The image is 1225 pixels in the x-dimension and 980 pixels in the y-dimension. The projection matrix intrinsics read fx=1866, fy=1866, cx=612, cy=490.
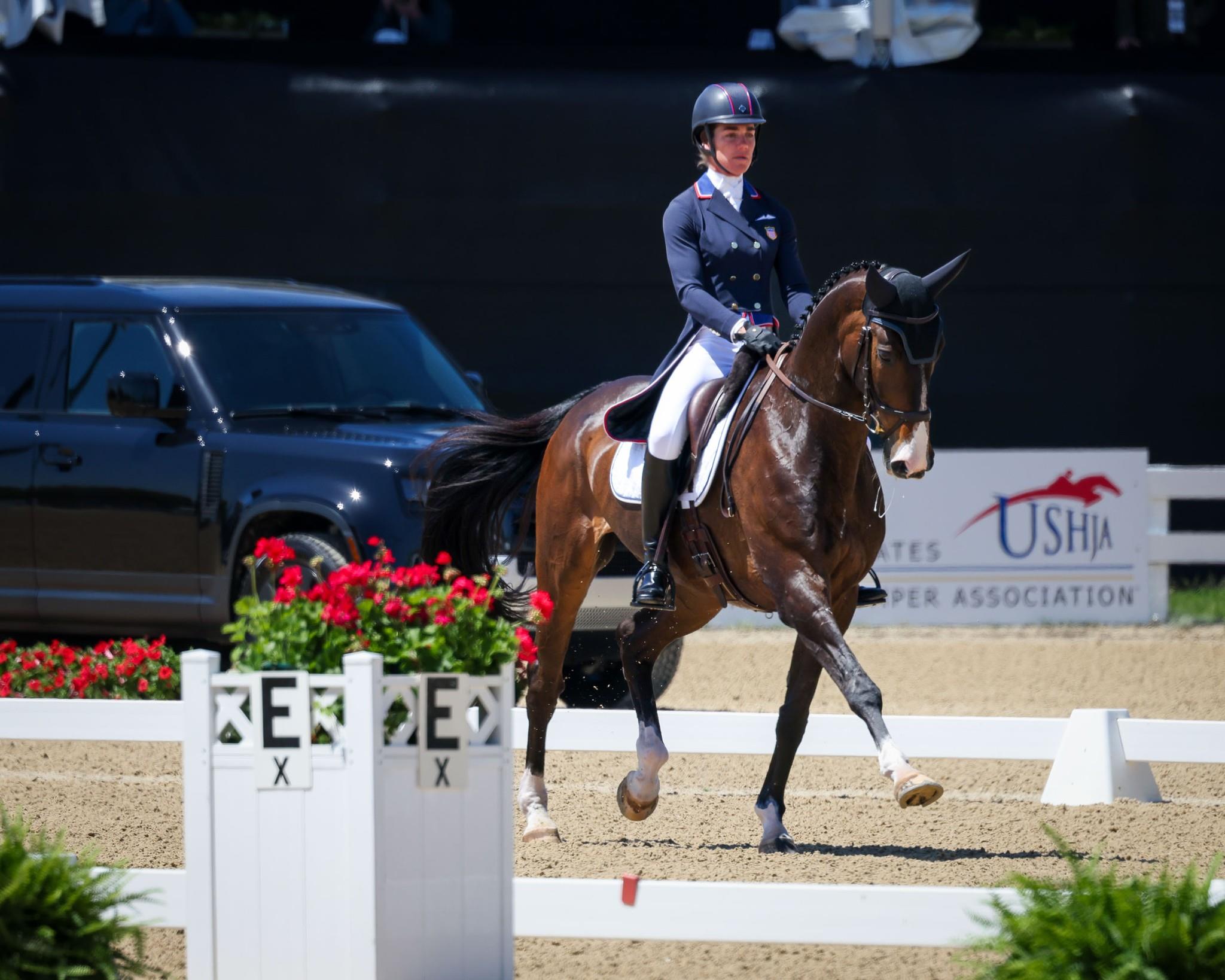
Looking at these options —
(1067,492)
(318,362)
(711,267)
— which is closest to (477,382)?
(318,362)

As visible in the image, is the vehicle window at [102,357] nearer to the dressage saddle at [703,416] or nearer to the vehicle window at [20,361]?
the vehicle window at [20,361]

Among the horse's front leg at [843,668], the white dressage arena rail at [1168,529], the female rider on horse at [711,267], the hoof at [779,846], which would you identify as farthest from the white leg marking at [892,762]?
the white dressage arena rail at [1168,529]

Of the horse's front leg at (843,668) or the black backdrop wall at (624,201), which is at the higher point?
the black backdrop wall at (624,201)

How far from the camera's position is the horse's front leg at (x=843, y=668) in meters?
5.41

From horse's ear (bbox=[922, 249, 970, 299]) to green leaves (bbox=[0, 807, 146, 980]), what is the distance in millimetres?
3207

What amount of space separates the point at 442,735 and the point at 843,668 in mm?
1981

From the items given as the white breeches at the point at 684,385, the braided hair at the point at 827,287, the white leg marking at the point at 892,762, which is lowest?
the white leg marking at the point at 892,762

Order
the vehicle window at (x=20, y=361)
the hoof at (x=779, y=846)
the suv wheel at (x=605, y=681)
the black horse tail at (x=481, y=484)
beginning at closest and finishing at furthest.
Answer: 1. the hoof at (x=779, y=846)
2. the black horse tail at (x=481, y=484)
3. the suv wheel at (x=605, y=681)
4. the vehicle window at (x=20, y=361)

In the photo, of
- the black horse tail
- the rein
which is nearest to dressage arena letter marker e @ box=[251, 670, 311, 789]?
the rein

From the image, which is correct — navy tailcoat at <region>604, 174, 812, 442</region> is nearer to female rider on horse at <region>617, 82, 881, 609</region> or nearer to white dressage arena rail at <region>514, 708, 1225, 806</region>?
female rider on horse at <region>617, 82, 881, 609</region>

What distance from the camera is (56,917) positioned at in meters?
3.94

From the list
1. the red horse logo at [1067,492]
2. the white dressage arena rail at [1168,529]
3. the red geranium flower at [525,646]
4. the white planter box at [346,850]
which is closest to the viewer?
the white planter box at [346,850]

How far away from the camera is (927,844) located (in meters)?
6.45

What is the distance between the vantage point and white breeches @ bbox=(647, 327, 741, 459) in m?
6.75
